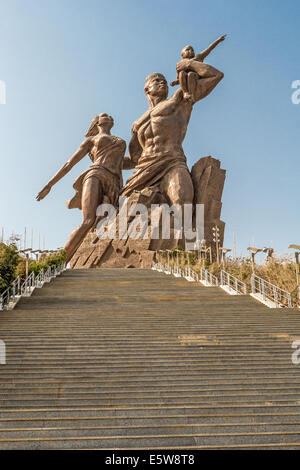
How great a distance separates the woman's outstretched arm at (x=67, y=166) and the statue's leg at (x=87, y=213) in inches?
104

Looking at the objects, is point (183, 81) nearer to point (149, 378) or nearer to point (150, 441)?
point (149, 378)

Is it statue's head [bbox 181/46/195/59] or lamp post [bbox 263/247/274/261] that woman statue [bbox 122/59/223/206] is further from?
lamp post [bbox 263/247/274/261]

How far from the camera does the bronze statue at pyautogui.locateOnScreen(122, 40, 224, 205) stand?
24.3m

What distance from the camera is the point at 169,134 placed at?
81.5ft

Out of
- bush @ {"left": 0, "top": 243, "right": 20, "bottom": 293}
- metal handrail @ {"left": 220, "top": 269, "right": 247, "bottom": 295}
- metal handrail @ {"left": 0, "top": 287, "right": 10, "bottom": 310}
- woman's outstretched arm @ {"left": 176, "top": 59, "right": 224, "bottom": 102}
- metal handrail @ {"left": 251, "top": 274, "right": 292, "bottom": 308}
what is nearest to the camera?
metal handrail @ {"left": 0, "top": 287, "right": 10, "bottom": 310}

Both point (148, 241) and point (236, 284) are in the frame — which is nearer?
point (236, 284)

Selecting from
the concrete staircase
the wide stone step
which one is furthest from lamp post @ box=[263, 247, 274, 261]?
the wide stone step

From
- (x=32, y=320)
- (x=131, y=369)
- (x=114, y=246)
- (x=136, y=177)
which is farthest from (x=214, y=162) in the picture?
(x=131, y=369)

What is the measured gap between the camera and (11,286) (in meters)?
11.1

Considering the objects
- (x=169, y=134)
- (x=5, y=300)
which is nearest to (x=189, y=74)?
(x=169, y=134)

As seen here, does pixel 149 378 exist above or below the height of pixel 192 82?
below

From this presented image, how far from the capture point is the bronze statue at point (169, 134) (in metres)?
24.3

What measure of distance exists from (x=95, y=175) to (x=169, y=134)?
15.6 ft

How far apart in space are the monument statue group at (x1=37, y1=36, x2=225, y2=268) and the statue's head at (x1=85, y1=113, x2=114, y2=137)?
59 mm
